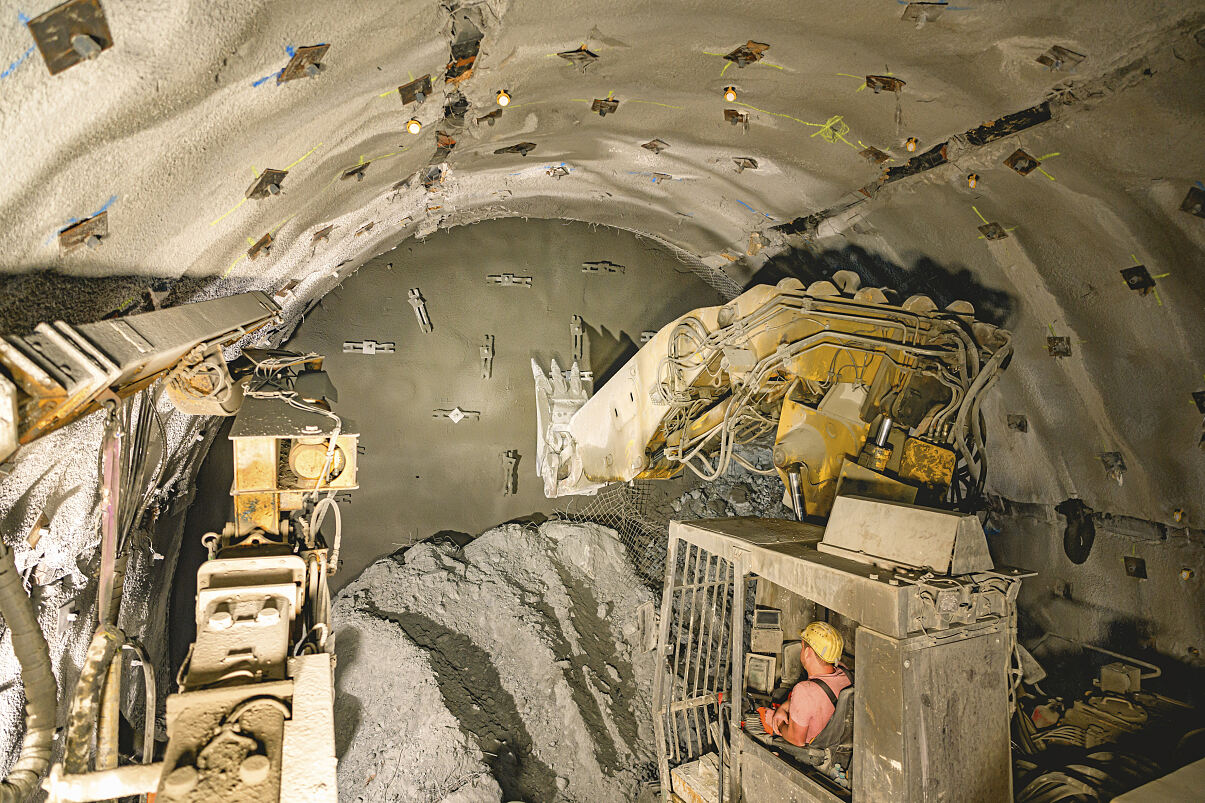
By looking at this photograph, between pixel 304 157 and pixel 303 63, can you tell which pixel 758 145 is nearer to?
pixel 304 157

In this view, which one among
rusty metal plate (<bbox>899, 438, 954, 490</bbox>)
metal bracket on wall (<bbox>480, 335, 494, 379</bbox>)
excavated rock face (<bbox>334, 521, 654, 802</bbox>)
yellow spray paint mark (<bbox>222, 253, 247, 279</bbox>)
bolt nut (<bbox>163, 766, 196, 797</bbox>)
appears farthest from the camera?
metal bracket on wall (<bbox>480, 335, 494, 379</bbox>)

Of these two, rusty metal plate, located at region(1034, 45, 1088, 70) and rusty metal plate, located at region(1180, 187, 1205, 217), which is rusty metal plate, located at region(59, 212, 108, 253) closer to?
rusty metal plate, located at region(1034, 45, 1088, 70)

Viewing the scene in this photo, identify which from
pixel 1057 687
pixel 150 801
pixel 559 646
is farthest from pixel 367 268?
pixel 1057 687

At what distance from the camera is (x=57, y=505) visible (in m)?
3.00

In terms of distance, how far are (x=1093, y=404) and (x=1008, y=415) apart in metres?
0.76

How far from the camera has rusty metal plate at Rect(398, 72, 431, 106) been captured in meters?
3.16

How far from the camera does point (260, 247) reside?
381 centimetres

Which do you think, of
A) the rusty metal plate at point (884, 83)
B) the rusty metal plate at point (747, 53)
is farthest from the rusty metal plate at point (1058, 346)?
the rusty metal plate at point (747, 53)

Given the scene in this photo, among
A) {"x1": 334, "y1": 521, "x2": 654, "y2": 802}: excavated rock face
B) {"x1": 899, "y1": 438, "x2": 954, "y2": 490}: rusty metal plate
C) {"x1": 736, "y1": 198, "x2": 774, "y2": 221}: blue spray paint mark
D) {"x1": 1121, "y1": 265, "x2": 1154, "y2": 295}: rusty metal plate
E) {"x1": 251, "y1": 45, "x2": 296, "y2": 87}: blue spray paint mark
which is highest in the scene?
{"x1": 736, "y1": 198, "x2": 774, "y2": 221}: blue spray paint mark

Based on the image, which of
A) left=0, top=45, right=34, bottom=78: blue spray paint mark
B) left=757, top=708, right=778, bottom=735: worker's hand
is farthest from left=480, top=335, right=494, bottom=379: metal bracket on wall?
left=0, top=45, right=34, bottom=78: blue spray paint mark

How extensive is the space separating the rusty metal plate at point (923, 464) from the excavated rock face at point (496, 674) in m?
3.07

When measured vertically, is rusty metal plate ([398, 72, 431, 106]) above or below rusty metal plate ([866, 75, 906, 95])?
below

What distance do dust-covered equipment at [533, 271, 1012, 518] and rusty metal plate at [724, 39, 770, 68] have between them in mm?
1390

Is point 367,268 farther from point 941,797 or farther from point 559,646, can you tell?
point 941,797
